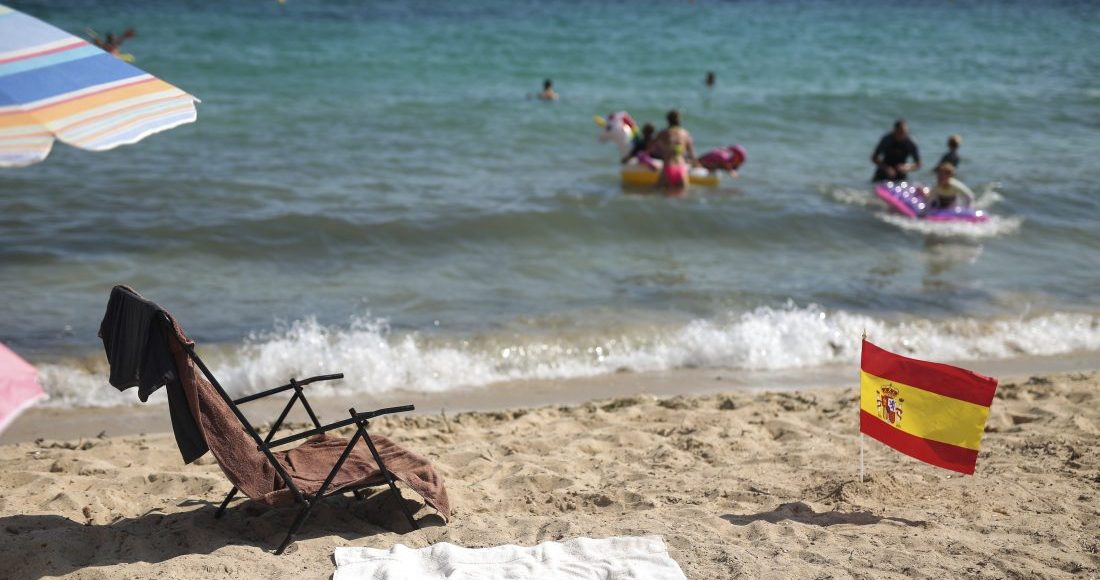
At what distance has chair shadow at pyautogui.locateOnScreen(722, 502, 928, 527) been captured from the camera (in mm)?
5047

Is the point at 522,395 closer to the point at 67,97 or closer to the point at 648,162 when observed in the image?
the point at 67,97

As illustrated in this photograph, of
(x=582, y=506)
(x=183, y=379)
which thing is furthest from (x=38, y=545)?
(x=582, y=506)

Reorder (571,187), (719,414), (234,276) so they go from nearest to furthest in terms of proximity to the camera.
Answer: (719,414) → (234,276) → (571,187)

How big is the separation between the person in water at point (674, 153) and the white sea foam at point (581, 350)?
4.71m

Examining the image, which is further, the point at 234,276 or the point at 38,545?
the point at 234,276

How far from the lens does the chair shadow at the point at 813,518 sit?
5047mm

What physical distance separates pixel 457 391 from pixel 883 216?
7.49 meters

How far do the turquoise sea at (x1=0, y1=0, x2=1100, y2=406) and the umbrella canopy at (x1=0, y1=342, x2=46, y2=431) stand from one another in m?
4.34

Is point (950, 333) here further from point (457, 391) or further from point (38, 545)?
point (38, 545)

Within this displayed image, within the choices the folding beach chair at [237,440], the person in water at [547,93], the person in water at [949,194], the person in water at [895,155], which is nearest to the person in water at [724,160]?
the person in water at [895,155]

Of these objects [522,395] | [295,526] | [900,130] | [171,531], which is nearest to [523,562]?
[295,526]

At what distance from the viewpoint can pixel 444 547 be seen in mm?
4688

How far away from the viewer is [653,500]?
538 centimetres

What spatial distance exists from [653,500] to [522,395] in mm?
2433
